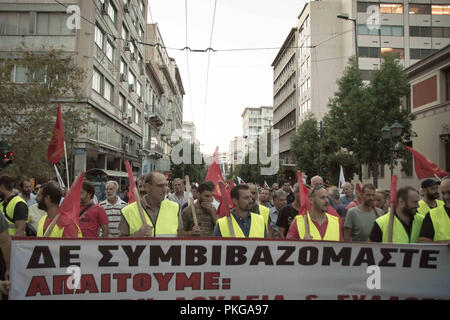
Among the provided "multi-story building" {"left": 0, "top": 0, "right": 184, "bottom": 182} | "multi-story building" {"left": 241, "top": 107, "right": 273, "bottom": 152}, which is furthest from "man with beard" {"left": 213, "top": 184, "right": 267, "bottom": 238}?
"multi-story building" {"left": 241, "top": 107, "right": 273, "bottom": 152}

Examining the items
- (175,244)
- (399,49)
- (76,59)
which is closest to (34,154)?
(76,59)

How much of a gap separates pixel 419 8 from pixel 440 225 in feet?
146

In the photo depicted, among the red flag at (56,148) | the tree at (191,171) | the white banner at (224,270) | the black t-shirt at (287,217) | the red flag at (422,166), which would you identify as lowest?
the white banner at (224,270)

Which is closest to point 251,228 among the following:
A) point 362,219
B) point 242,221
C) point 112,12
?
point 242,221

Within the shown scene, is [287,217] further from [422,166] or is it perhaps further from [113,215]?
[113,215]

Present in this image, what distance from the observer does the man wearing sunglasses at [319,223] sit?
4.39 metres

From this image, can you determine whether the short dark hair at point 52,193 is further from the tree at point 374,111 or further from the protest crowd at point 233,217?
the tree at point 374,111

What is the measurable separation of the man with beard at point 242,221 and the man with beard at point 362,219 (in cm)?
170

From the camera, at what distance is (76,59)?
81.7 feet

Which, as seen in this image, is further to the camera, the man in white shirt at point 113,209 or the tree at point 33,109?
the tree at point 33,109

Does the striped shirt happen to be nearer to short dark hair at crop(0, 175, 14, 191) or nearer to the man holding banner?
short dark hair at crop(0, 175, 14, 191)

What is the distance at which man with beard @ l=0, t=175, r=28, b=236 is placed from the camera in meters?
4.80

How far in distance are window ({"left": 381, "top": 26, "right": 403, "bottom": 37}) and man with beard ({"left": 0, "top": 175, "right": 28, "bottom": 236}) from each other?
4316cm

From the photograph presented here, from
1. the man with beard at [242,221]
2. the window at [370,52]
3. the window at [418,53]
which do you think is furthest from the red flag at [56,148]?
the window at [418,53]
